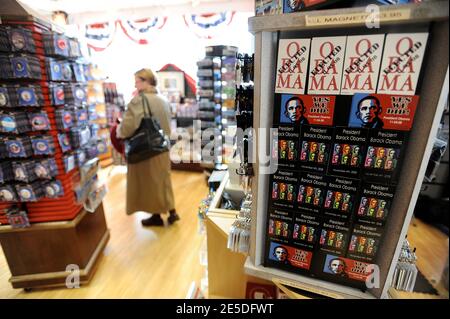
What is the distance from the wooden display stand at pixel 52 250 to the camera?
1433 millimetres

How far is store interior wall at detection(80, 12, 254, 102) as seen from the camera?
1552 millimetres

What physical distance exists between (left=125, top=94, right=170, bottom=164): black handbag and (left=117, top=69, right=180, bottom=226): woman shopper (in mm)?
44

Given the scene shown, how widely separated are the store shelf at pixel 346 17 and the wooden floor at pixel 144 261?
1.46 meters

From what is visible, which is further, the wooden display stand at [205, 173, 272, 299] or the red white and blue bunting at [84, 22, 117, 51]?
the red white and blue bunting at [84, 22, 117, 51]

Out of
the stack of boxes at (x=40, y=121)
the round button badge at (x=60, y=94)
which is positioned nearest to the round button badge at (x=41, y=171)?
the stack of boxes at (x=40, y=121)

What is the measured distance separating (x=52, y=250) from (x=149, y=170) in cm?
104

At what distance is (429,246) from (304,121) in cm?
282

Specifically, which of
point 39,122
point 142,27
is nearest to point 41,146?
point 39,122

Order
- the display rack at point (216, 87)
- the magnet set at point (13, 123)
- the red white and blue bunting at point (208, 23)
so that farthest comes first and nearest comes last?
the display rack at point (216, 87), the red white and blue bunting at point (208, 23), the magnet set at point (13, 123)

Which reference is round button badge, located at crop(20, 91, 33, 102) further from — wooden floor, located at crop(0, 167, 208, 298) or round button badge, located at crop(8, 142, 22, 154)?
wooden floor, located at crop(0, 167, 208, 298)

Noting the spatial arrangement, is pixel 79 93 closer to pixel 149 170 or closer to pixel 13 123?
pixel 13 123

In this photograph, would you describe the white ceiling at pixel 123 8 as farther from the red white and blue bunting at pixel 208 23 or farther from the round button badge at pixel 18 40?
the round button badge at pixel 18 40

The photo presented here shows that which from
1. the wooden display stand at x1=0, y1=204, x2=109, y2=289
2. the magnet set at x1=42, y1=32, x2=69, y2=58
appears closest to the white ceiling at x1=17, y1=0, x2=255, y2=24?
the magnet set at x1=42, y1=32, x2=69, y2=58
